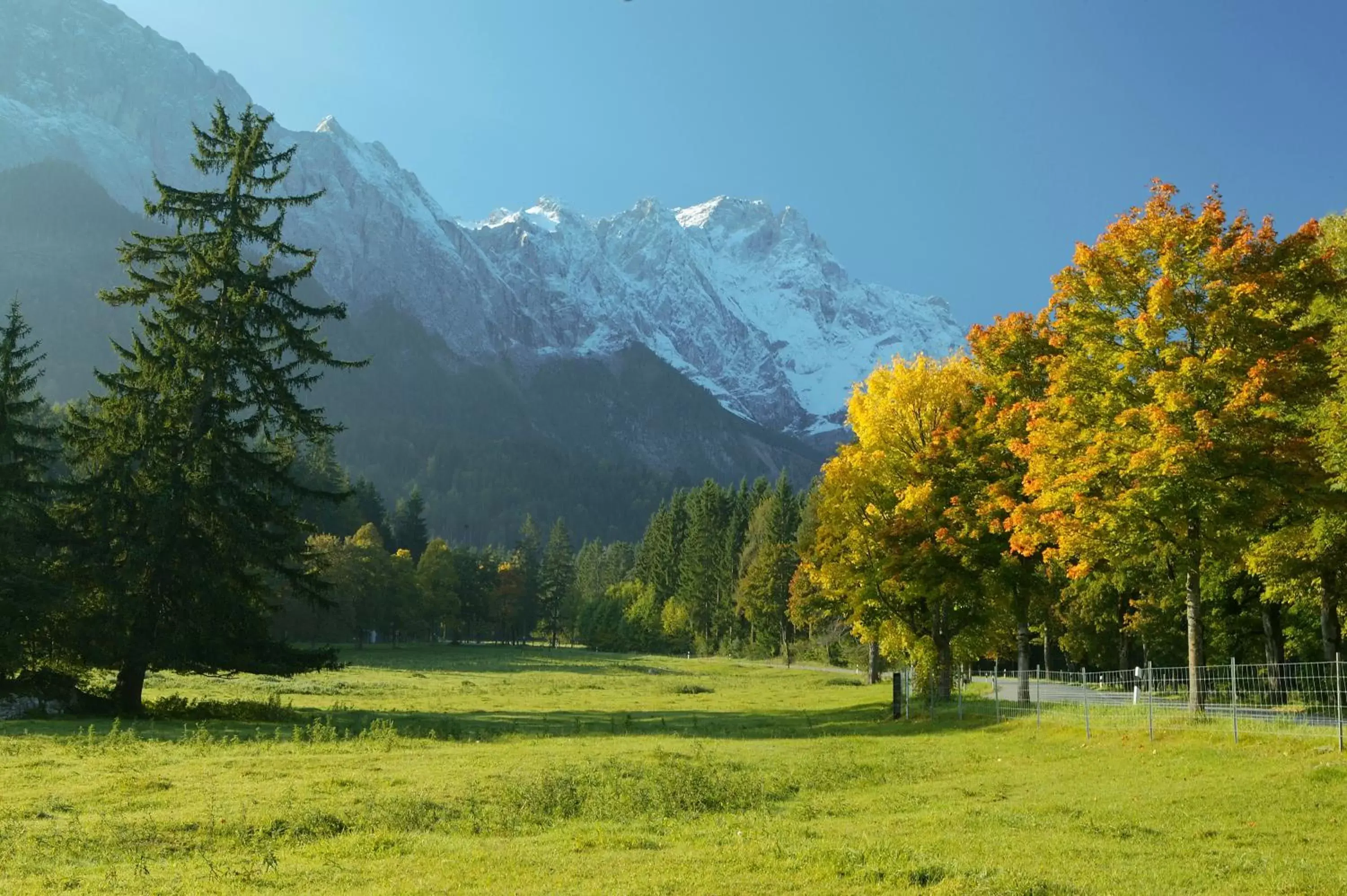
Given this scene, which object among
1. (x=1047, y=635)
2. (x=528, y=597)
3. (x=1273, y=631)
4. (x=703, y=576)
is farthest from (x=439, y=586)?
(x=1273, y=631)

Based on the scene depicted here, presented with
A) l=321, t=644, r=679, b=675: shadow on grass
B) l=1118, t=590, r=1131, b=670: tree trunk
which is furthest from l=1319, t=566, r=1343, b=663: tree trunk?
l=321, t=644, r=679, b=675: shadow on grass

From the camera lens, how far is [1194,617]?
24969 mm

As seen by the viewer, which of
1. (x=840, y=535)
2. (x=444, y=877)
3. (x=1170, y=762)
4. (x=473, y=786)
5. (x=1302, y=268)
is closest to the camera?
(x=444, y=877)

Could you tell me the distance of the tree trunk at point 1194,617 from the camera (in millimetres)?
24047

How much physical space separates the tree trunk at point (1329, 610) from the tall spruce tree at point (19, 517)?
132ft

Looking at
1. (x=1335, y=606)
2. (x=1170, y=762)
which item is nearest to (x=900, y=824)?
(x=1170, y=762)

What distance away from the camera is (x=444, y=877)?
36.6ft

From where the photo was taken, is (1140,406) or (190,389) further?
(190,389)

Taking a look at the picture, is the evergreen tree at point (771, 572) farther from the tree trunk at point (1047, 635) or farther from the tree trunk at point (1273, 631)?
→ the tree trunk at point (1273, 631)

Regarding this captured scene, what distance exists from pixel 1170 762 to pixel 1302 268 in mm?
13371

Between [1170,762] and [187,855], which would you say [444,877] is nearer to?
[187,855]

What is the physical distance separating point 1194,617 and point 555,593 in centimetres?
12715

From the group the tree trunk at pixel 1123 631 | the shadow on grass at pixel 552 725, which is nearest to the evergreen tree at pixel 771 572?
the tree trunk at pixel 1123 631

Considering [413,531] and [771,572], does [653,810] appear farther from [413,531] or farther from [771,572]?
[413,531]
